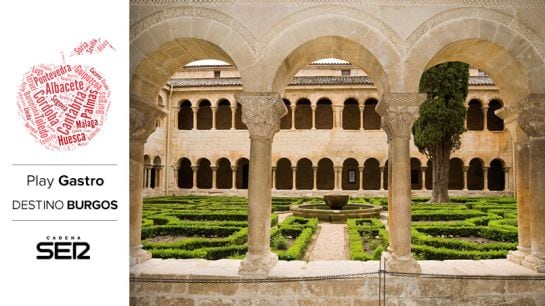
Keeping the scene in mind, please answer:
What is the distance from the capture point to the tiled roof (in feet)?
84.6

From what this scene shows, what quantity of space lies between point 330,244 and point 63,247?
Answer: 746 centimetres

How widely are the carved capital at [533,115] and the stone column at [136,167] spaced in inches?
197

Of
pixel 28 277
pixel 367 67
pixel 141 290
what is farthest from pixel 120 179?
pixel 367 67

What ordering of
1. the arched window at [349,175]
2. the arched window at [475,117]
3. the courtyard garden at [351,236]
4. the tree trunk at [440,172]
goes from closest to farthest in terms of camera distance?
1. the courtyard garden at [351,236]
2. the tree trunk at [440,172]
3. the arched window at [475,117]
4. the arched window at [349,175]

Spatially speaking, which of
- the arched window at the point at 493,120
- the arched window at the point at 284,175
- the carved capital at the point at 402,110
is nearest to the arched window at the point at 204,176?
the arched window at the point at 284,175

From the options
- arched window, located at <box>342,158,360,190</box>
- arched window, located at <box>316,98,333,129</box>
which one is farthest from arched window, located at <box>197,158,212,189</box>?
arched window, located at <box>342,158,360,190</box>

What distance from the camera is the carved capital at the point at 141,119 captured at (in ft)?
19.7

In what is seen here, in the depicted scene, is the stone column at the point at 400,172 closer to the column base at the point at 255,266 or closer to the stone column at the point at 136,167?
the column base at the point at 255,266

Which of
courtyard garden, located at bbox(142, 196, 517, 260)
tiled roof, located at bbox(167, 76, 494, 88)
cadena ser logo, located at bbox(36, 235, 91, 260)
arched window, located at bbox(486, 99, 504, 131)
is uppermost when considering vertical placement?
tiled roof, located at bbox(167, 76, 494, 88)

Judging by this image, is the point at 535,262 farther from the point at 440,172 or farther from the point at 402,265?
the point at 440,172

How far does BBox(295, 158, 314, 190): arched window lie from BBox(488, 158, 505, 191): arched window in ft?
38.2

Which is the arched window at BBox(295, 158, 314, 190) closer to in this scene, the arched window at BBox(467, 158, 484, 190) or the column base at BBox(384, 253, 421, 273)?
the arched window at BBox(467, 158, 484, 190)

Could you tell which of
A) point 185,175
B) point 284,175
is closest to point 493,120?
point 284,175

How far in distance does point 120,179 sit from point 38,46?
4.91 feet
